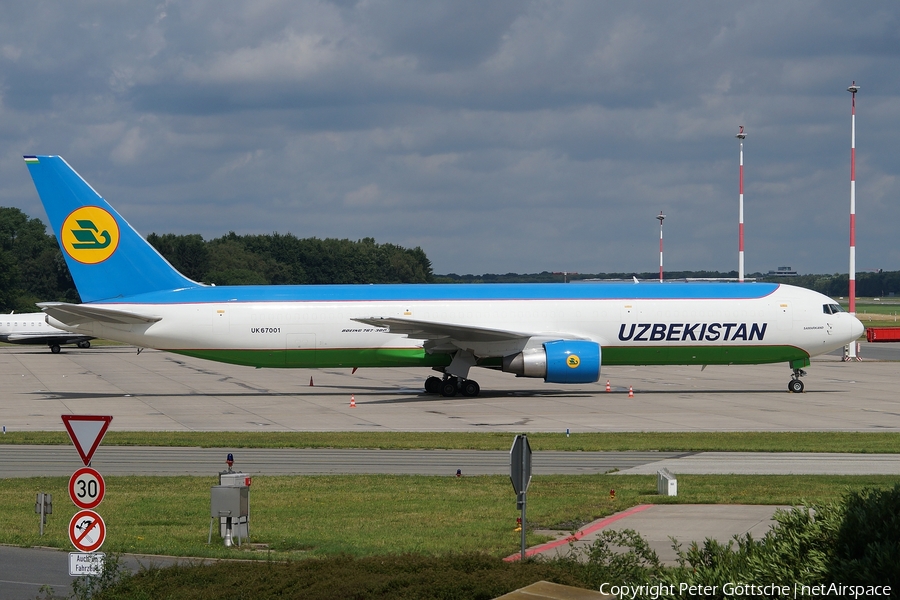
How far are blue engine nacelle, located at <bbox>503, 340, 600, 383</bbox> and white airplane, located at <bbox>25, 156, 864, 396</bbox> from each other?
0.08 m

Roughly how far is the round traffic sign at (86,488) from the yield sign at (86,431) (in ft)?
1.15

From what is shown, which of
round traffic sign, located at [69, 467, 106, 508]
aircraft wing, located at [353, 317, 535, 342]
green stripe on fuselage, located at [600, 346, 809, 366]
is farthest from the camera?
green stripe on fuselage, located at [600, 346, 809, 366]

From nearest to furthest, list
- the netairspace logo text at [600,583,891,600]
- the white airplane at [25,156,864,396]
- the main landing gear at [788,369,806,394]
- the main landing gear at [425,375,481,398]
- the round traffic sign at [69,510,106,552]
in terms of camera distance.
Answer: the netairspace logo text at [600,583,891,600] → the round traffic sign at [69,510,106,552] → the white airplane at [25,156,864,396] → the main landing gear at [425,375,481,398] → the main landing gear at [788,369,806,394]

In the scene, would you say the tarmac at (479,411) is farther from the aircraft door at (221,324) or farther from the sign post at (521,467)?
the aircraft door at (221,324)

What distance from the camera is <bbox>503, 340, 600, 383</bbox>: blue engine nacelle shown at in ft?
127

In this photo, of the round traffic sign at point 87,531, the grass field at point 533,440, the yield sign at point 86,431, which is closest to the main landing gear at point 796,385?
→ the grass field at point 533,440

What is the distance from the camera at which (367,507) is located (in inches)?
698

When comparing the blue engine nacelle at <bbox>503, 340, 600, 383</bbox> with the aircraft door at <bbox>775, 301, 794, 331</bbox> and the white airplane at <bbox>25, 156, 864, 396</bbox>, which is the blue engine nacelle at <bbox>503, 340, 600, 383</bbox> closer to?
the white airplane at <bbox>25, 156, 864, 396</bbox>

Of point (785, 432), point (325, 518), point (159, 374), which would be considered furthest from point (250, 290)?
point (325, 518)

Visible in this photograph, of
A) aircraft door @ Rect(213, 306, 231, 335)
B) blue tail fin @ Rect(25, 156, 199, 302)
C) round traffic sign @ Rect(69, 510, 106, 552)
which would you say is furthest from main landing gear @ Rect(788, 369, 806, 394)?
round traffic sign @ Rect(69, 510, 106, 552)

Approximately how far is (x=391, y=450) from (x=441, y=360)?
1502 cm

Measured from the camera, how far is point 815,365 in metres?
57.1

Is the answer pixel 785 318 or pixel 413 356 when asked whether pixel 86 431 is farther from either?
pixel 785 318

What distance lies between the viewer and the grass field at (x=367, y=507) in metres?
14.8
